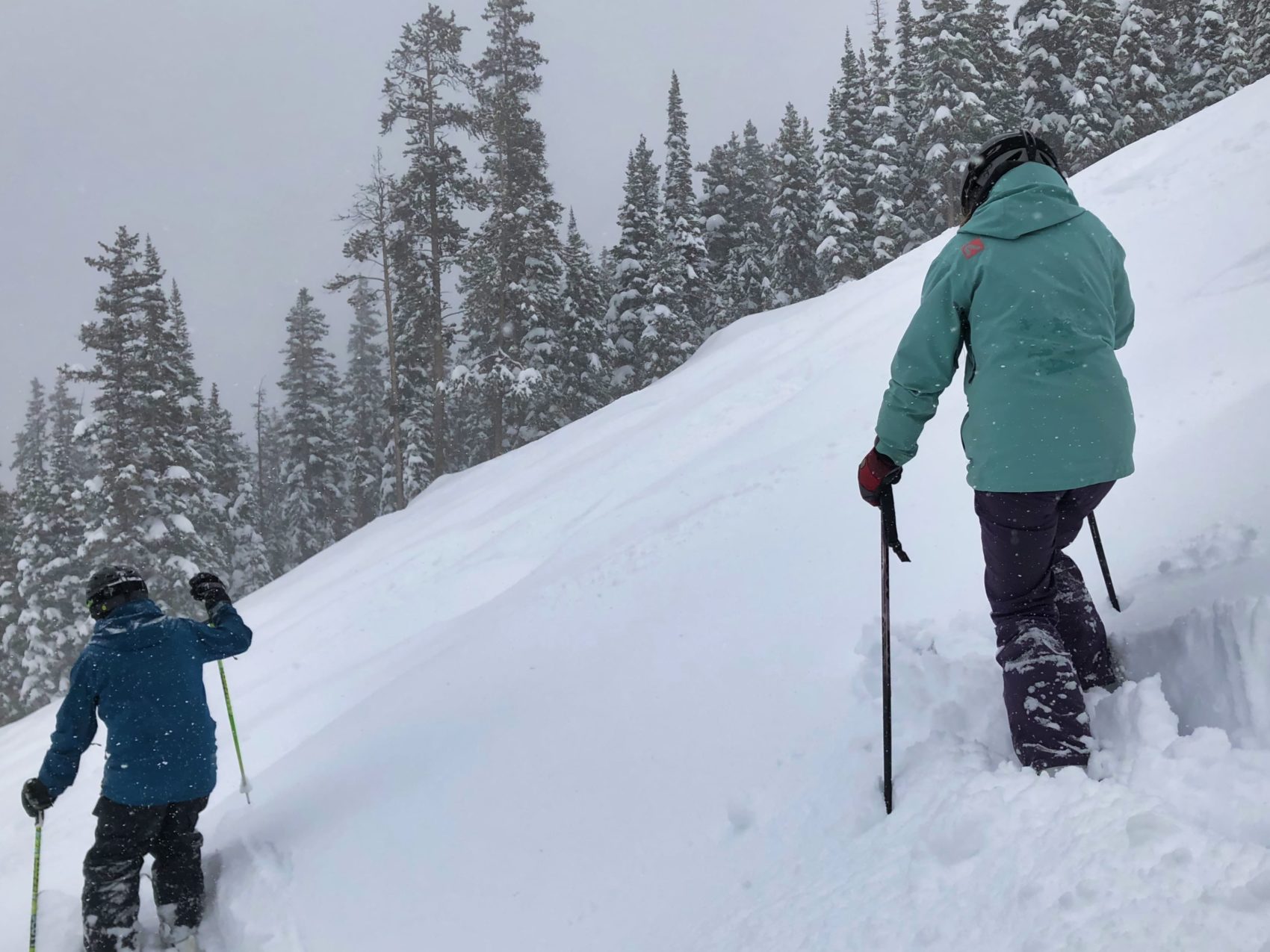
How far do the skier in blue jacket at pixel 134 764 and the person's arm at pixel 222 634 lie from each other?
10cm

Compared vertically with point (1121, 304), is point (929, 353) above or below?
below

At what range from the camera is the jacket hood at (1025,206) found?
254 centimetres

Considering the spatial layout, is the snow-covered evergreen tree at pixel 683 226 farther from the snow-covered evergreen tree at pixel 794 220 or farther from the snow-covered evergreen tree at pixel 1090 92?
the snow-covered evergreen tree at pixel 1090 92

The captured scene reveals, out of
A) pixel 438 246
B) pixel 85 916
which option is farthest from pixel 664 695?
pixel 438 246

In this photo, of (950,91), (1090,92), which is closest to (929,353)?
(950,91)

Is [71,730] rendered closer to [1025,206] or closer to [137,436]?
[1025,206]

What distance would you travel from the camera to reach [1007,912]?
2.00 metres

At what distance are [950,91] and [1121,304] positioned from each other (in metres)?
31.9

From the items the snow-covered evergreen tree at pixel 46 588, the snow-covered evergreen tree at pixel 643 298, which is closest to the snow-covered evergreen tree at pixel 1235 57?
the snow-covered evergreen tree at pixel 643 298

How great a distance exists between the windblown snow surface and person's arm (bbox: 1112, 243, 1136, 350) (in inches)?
39.3

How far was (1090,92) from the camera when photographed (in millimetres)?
29141

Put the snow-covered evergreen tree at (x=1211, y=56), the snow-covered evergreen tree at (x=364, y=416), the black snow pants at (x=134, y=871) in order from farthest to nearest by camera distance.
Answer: the snow-covered evergreen tree at (x=364, y=416) < the snow-covered evergreen tree at (x=1211, y=56) < the black snow pants at (x=134, y=871)

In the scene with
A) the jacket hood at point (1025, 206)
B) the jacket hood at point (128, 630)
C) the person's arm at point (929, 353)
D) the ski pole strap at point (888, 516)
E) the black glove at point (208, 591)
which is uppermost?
the jacket hood at point (1025, 206)

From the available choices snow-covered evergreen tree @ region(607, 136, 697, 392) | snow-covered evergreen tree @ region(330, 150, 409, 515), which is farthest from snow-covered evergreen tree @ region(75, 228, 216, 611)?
snow-covered evergreen tree @ region(607, 136, 697, 392)
